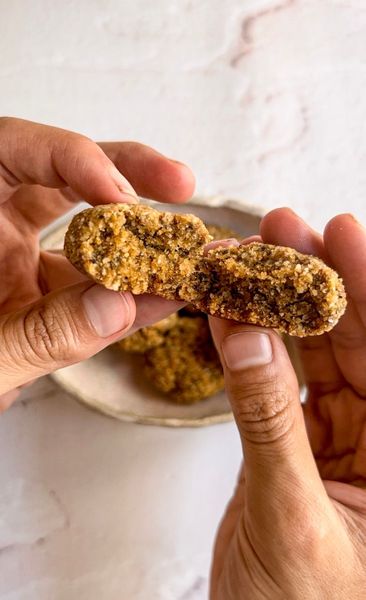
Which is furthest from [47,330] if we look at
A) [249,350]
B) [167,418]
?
[167,418]

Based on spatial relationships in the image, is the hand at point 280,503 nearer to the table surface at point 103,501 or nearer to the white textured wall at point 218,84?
the table surface at point 103,501

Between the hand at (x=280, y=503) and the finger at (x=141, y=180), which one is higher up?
the finger at (x=141, y=180)

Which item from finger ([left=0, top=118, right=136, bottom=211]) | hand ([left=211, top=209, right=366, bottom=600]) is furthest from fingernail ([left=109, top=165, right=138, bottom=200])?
hand ([left=211, top=209, right=366, bottom=600])

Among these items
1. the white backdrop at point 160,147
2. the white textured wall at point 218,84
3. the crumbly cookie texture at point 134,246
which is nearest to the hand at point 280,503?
the crumbly cookie texture at point 134,246

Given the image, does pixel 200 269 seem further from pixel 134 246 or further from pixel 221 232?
pixel 221 232

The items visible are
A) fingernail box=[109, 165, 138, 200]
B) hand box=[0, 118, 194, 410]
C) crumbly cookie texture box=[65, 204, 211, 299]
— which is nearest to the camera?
crumbly cookie texture box=[65, 204, 211, 299]

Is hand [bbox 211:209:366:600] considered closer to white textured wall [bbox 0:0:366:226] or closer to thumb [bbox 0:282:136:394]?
thumb [bbox 0:282:136:394]

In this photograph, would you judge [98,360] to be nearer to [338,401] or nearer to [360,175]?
[338,401]
